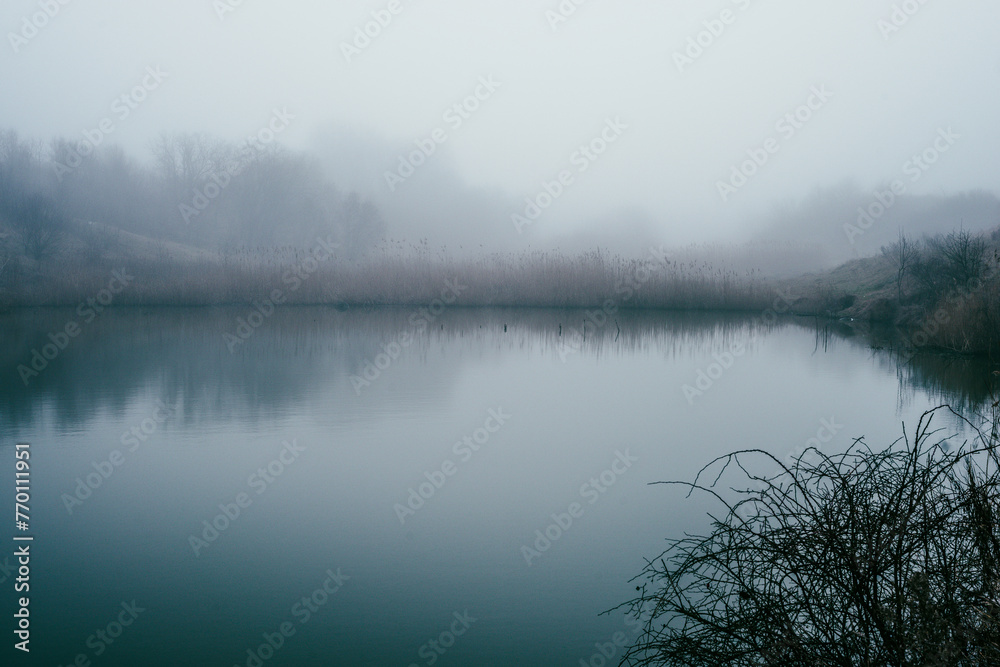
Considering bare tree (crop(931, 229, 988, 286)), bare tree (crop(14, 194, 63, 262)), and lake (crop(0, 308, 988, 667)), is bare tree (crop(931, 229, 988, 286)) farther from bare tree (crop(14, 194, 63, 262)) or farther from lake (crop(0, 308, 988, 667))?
bare tree (crop(14, 194, 63, 262))

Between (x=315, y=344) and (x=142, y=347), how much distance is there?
7.25 feet

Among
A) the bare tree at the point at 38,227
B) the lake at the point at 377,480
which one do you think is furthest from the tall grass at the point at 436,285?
the lake at the point at 377,480

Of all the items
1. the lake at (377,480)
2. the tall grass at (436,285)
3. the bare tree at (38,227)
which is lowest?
the lake at (377,480)

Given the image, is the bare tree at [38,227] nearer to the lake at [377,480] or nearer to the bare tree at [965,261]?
the lake at [377,480]

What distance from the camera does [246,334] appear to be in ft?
39.8

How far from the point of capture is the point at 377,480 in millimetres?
4539

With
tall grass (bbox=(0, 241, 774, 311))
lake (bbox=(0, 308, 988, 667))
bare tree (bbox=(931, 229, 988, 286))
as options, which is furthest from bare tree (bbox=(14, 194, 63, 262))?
bare tree (bbox=(931, 229, 988, 286))

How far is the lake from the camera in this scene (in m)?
2.80

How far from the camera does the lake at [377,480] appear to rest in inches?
110

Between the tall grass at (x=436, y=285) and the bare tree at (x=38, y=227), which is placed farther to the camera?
the bare tree at (x=38, y=227)

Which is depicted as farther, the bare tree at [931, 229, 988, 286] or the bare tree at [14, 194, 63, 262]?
the bare tree at [14, 194, 63, 262]

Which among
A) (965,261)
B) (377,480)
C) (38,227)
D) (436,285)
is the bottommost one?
(377,480)

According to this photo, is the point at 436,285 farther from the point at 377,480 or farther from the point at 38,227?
the point at 377,480

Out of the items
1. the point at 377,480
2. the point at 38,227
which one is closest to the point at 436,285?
the point at 38,227
